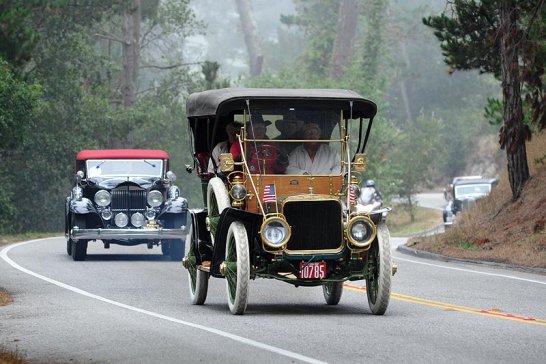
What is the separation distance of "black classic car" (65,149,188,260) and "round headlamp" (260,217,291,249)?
1228 cm

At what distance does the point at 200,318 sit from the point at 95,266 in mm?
10670

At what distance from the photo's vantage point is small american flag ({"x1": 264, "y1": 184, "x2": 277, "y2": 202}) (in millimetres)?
16188

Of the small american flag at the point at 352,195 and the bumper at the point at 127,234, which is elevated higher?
the small american flag at the point at 352,195

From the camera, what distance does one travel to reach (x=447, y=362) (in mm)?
11711

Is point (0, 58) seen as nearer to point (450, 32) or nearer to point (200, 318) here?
point (450, 32)

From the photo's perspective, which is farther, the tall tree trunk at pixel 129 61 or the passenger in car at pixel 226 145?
the tall tree trunk at pixel 129 61

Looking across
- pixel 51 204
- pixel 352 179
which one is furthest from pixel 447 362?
pixel 51 204

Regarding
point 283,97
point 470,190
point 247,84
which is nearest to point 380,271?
point 283,97

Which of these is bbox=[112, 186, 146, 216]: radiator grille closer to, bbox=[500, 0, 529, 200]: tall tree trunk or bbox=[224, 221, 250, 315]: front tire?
bbox=[500, 0, 529, 200]: tall tree trunk

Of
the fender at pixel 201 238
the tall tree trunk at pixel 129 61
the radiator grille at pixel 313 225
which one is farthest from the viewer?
the tall tree trunk at pixel 129 61

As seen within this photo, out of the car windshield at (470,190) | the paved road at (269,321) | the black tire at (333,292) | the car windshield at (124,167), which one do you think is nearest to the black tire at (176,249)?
the car windshield at (124,167)

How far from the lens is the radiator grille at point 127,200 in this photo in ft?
93.4

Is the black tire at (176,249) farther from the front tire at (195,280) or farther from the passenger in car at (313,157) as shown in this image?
the passenger in car at (313,157)

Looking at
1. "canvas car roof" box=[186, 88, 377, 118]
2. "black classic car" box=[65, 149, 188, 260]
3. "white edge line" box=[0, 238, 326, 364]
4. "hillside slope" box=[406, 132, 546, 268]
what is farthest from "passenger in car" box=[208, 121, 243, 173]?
"black classic car" box=[65, 149, 188, 260]
